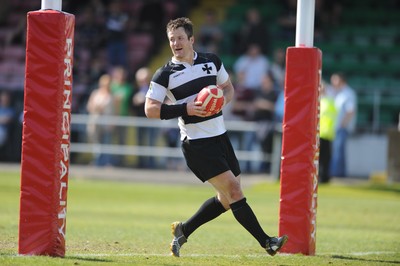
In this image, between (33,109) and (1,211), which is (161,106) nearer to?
(33,109)

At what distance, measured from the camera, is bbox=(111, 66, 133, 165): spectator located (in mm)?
26125

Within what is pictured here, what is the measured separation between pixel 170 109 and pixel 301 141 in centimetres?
165

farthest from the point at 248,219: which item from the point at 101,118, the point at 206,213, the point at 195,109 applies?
the point at 101,118

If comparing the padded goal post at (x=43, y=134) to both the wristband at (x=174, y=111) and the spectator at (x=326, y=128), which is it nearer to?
the wristband at (x=174, y=111)

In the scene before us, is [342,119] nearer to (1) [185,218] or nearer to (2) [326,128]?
(2) [326,128]

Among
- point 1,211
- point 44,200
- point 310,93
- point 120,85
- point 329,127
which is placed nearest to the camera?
point 44,200

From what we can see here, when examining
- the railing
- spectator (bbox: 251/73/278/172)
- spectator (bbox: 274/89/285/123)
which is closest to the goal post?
spectator (bbox: 274/89/285/123)

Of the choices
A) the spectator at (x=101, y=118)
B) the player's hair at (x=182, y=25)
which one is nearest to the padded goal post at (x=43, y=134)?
the player's hair at (x=182, y=25)

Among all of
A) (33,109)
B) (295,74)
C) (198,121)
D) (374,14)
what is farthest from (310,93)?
(374,14)

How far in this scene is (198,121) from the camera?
10.1 meters

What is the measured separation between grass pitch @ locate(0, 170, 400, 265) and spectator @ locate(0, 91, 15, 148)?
9.23 feet

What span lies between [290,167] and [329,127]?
11225mm

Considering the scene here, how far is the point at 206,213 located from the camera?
10.5 meters

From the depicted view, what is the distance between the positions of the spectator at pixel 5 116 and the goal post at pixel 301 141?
1713 centimetres
